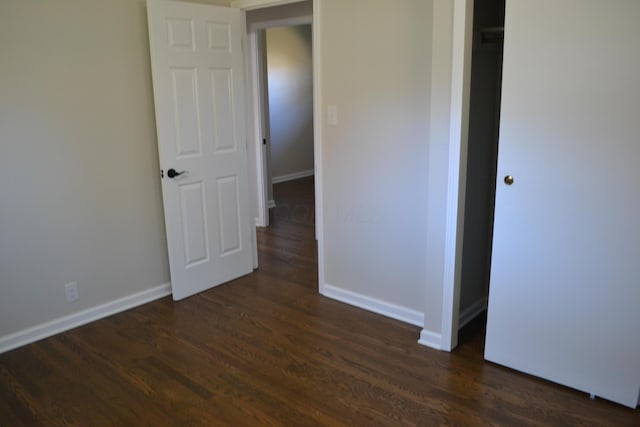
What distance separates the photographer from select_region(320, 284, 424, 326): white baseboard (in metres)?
3.16

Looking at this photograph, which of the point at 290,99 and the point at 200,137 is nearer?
the point at 200,137

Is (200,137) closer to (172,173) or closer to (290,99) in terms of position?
(172,173)

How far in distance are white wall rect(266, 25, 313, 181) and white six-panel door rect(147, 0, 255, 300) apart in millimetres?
4107

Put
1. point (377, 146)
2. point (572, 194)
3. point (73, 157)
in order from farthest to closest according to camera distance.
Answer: point (377, 146) → point (73, 157) → point (572, 194)

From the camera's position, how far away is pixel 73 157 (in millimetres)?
3027

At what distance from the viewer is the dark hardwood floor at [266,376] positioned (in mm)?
2281

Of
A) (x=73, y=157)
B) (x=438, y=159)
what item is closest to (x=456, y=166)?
(x=438, y=159)

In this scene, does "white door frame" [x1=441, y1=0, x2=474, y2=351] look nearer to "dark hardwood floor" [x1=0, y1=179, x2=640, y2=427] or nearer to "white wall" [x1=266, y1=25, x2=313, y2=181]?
"dark hardwood floor" [x1=0, y1=179, x2=640, y2=427]

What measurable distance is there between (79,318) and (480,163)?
276 centimetres

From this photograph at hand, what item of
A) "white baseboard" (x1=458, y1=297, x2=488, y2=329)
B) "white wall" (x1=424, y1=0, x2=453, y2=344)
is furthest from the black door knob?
"white baseboard" (x1=458, y1=297, x2=488, y2=329)

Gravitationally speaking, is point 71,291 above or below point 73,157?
below

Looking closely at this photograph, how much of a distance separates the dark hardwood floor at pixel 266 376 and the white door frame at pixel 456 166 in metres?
0.25

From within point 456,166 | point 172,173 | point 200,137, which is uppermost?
point 200,137

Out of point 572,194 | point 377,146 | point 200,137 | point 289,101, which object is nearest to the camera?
point 572,194
